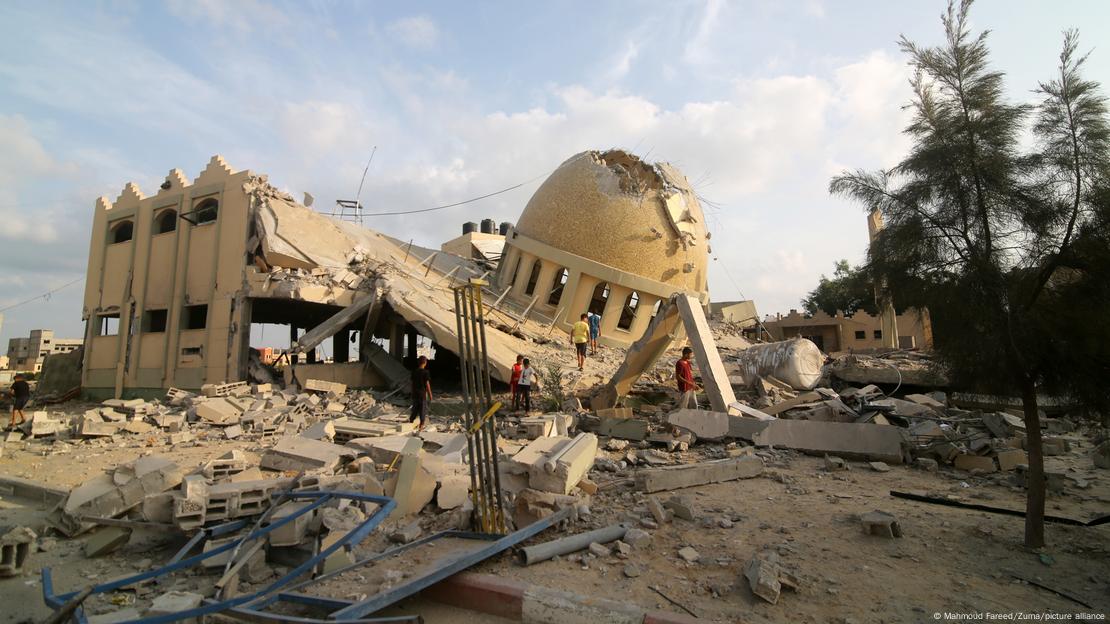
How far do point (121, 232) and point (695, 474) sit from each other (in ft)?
77.6

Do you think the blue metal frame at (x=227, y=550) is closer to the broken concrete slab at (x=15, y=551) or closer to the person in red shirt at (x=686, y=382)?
the broken concrete slab at (x=15, y=551)

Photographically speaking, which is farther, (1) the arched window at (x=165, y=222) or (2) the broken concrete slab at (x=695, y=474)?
(1) the arched window at (x=165, y=222)

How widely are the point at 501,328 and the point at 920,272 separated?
11.7 m

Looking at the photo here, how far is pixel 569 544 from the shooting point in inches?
183

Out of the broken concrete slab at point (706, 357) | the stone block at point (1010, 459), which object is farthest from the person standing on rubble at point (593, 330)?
the stone block at point (1010, 459)

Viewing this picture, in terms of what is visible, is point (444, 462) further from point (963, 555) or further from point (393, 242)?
point (393, 242)

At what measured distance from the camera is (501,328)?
52.1 feet

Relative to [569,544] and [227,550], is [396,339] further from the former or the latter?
[569,544]

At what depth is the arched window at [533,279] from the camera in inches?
760

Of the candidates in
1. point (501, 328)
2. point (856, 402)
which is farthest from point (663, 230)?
point (856, 402)

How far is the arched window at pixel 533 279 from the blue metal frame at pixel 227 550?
14.4m

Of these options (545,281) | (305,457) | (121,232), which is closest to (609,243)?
(545,281)

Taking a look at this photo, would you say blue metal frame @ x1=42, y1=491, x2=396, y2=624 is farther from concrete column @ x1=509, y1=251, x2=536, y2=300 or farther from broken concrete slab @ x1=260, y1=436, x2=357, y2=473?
concrete column @ x1=509, y1=251, x2=536, y2=300

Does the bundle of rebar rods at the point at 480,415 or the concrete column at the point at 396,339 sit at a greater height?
the concrete column at the point at 396,339
